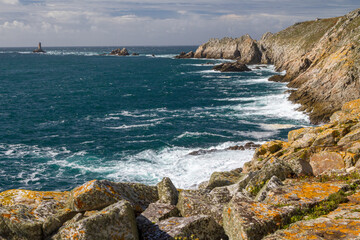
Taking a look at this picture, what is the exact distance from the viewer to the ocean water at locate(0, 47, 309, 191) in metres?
34.3

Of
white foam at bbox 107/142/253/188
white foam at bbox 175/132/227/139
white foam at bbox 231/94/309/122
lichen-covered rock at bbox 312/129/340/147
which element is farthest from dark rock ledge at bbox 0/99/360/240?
white foam at bbox 231/94/309/122

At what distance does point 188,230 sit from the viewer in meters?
8.66

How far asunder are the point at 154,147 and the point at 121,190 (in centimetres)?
3133

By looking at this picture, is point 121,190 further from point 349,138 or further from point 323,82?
point 323,82

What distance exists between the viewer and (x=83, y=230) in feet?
25.6

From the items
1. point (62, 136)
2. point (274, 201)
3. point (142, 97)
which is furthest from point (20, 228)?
point (142, 97)

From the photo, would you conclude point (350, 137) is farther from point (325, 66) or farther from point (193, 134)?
point (325, 66)

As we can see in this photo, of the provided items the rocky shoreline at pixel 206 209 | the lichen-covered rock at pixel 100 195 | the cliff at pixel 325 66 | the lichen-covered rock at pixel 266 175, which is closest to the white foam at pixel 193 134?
the cliff at pixel 325 66

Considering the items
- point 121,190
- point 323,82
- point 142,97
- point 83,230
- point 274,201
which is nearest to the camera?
point 83,230

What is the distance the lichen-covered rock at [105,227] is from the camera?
7.82 m

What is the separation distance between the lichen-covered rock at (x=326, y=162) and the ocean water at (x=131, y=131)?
49.7ft

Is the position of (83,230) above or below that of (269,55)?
below

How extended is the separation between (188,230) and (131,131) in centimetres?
4150

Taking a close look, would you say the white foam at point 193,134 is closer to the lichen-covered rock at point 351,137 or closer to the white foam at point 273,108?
the white foam at point 273,108
